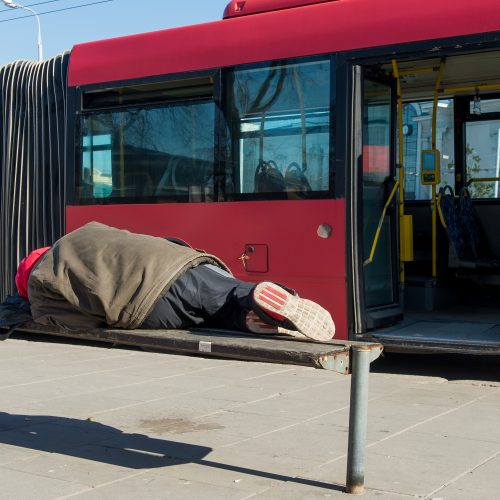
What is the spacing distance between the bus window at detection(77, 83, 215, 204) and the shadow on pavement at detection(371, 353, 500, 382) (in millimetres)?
2314

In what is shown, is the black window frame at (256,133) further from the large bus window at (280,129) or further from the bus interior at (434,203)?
the bus interior at (434,203)

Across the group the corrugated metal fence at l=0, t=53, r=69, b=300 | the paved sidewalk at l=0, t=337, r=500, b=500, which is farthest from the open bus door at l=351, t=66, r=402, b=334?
the corrugated metal fence at l=0, t=53, r=69, b=300

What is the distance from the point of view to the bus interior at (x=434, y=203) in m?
7.88

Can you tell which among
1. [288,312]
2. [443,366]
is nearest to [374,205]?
[443,366]

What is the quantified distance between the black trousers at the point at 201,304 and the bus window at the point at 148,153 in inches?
119

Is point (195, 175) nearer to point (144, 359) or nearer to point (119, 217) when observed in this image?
point (119, 217)

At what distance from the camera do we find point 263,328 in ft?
16.0

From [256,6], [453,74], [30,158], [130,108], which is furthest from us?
[30,158]

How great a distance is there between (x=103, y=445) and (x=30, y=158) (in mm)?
5699

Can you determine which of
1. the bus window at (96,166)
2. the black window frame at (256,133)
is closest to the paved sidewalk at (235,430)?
the black window frame at (256,133)

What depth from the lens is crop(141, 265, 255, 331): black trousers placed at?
520 cm

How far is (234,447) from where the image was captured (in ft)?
16.8

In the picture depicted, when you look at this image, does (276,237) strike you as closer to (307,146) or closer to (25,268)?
(307,146)

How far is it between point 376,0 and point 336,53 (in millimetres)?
553
